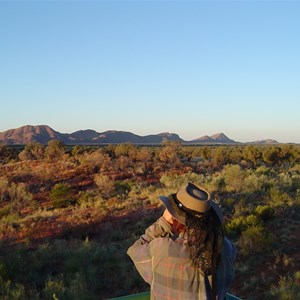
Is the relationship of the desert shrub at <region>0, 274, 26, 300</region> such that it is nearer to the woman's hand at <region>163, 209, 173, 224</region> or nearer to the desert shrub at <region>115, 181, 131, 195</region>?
the woman's hand at <region>163, 209, 173, 224</region>

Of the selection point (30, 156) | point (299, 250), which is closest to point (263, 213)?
point (299, 250)

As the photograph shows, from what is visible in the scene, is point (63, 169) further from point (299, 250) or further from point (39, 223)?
point (299, 250)

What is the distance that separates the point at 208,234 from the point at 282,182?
17868 millimetres

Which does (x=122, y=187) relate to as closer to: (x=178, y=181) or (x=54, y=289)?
(x=178, y=181)

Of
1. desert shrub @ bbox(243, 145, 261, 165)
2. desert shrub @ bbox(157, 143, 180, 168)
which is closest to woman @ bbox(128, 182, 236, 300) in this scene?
desert shrub @ bbox(157, 143, 180, 168)

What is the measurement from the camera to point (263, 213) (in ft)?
41.8

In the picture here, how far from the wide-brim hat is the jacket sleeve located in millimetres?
127

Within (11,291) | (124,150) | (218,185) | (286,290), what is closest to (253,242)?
(286,290)

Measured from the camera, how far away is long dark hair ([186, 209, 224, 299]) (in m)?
2.71

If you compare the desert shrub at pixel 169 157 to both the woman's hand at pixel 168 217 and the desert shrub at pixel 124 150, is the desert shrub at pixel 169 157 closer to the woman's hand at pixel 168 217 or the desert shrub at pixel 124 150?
the desert shrub at pixel 124 150

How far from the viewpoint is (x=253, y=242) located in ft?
33.9

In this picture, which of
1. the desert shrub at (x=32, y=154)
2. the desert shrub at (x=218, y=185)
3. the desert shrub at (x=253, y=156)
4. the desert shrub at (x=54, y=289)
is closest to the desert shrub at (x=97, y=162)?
the desert shrub at (x=32, y=154)

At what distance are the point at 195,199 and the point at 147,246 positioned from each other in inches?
18.7

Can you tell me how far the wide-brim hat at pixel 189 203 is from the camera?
8.86 ft
